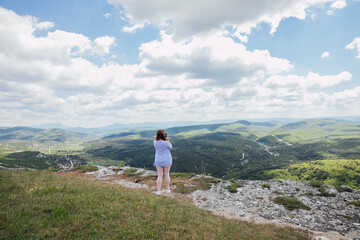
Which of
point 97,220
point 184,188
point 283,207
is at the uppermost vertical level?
point 97,220

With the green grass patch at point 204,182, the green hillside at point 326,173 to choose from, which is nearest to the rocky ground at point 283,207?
the green grass patch at point 204,182

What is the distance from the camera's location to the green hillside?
142 m

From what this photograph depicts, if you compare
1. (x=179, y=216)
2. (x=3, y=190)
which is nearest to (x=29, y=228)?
(x=3, y=190)

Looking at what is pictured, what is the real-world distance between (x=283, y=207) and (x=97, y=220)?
14658 mm

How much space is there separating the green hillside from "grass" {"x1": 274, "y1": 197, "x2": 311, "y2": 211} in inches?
6789

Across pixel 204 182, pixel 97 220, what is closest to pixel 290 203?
pixel 204 182

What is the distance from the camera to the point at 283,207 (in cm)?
1425

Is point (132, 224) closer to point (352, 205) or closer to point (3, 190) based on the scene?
point (3, 190)

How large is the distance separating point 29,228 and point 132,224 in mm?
4071

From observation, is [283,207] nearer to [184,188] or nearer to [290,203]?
[290,203]

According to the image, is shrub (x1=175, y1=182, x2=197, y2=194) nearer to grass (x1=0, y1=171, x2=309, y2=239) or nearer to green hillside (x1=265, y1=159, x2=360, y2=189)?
grass (x1=0, y1=171, x2=309, y2=239)

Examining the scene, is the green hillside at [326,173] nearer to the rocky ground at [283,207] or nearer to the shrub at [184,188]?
the rocky ground at [283,207]

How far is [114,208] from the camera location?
371 inches

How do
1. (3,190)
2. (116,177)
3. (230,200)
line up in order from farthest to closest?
(116,177) → (230,200) → (3,190)
